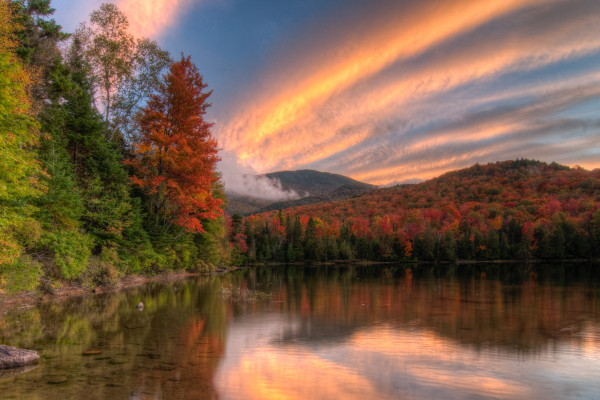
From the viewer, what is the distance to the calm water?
28.7 ft

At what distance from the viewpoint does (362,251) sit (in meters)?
94.3

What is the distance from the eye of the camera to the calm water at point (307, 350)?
8.75 meters

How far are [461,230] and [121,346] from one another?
97.5m

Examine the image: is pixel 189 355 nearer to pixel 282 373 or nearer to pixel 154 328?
pixel 282 373

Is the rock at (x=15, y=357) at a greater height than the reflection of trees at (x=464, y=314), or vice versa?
the rock at (x=15, y=357)

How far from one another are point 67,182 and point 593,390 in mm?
26307

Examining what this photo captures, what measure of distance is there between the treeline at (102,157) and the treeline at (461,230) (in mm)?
45534

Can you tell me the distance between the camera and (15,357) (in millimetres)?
9859

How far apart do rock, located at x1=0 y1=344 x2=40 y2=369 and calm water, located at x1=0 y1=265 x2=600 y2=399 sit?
455 mm

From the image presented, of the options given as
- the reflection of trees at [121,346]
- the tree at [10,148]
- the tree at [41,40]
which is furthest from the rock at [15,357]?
the tree at [41,40]

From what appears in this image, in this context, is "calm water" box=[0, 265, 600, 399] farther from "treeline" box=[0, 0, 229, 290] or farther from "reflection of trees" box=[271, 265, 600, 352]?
"treeline" box=[0, 0, 229, 290]

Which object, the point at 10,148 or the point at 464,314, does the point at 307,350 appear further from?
the point at 10,148

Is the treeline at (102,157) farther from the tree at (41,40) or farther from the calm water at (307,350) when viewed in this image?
the calm water at (307,350)

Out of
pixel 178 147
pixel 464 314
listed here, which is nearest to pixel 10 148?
pixel 178 147
